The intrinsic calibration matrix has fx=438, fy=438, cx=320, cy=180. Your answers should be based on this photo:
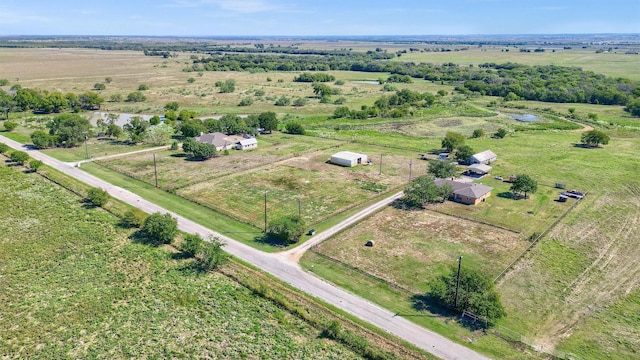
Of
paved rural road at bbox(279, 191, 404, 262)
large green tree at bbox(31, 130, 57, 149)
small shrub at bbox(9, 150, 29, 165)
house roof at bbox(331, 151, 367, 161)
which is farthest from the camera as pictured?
large green tree at bbox(31, 130, 57, 149)

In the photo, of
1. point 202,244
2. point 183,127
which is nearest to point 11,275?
point 202,244

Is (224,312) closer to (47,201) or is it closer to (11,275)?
(11,275)

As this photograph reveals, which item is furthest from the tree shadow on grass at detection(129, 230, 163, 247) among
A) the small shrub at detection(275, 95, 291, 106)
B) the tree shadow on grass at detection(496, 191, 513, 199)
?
the small shrub at detection(275, 95, 291, 106)

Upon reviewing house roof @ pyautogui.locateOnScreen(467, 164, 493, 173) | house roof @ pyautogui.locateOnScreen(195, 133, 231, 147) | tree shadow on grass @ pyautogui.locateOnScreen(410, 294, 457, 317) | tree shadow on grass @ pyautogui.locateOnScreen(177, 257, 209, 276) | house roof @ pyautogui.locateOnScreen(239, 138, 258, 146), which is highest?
house roof @ pyautogui.locateOnScreen(195, 133, 231, 147)

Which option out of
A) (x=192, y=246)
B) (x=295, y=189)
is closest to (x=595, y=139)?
(x=295, y=189)

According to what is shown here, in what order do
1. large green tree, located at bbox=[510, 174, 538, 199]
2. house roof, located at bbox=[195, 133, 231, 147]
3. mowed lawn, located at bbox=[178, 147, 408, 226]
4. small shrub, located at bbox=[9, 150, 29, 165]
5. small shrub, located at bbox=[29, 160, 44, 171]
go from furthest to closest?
house roof, located at bbox=[195, 133, 231, 147] → small shrub, located at bbox=[9, 150, 29, 165] → small shrub, located at bbox=[29, 160, 44, 171] → large green tree, located at bbox=[510, 174, 538, 199] → mowed lawn, located at bbox=[178, 147, 408, 226]

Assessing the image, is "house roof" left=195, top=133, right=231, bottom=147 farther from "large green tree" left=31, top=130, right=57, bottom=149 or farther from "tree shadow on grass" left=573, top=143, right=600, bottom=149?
"tree shadow on grass" left=573, top=143, right=600, bottom=149

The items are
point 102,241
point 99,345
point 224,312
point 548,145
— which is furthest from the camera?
point 548,145

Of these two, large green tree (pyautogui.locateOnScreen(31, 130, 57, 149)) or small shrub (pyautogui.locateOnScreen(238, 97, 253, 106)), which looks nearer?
large green tree (pyautogui.locateOnScreen(31, 130, 57, 149))
